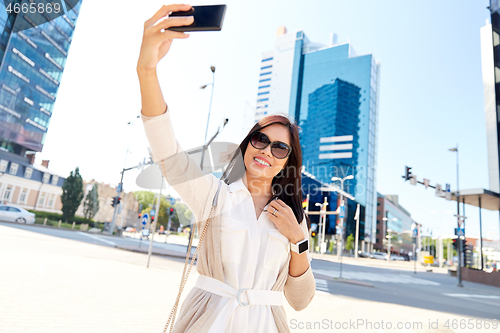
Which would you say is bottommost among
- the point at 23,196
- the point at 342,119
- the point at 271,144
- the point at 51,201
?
the point at 271,144

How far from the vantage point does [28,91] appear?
50.0 m

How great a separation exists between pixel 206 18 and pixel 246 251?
3.34 feet

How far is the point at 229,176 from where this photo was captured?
183 centimetres

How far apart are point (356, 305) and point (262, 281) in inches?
385

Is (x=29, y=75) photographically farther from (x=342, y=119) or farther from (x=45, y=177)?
(x=342, y=119)

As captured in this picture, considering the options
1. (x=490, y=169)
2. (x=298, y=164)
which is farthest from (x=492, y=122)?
(x=298, y=164)

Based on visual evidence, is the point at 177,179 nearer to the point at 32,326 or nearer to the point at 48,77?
the point at 32,326

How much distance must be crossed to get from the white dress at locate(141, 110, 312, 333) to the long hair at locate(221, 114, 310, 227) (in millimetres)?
222

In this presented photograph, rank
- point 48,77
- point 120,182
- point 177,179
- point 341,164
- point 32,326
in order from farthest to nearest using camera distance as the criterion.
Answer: point 341,164 < point 48,77 < point 120,182 < point 32,326 < point 177,179

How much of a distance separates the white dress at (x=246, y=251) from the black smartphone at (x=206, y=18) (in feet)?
2.12

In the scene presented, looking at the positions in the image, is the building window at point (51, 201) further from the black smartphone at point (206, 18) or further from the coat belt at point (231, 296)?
the black smartphone at point (206, 18)

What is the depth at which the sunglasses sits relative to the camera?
1798 mm

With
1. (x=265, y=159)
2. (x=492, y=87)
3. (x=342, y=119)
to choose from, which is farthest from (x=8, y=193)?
(x=342, y=119)

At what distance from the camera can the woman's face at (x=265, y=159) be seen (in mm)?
1759
